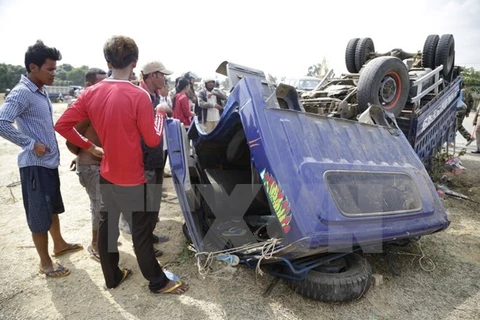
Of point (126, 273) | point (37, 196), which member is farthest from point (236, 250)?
point (37, 196)

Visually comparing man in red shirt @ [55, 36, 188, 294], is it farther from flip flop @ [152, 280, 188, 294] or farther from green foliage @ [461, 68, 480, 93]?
green foliage @ [461, 68, 480, 93]

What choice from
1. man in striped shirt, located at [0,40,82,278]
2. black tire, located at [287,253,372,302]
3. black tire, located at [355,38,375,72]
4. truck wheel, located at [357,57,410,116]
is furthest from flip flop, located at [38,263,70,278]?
black tire, located at [355,38,375,72]

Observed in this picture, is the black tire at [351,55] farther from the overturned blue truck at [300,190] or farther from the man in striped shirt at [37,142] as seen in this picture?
the man in striped shirt at [37,142]

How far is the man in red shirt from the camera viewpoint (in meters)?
1.99

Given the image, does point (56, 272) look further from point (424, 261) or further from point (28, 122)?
point (424, 261)

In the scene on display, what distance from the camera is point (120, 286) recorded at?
95.0 inches

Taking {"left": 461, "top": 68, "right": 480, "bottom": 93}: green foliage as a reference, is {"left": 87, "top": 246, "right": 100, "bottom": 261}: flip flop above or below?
above

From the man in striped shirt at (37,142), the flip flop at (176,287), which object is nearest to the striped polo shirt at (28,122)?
the man in striped shirt at (37,142)

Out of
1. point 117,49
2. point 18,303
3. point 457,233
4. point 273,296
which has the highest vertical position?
point 117,49

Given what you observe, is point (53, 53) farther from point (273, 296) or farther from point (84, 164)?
point (273, 296)

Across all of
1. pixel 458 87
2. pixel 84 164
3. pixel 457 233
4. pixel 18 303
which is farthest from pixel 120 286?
pixel 458 87

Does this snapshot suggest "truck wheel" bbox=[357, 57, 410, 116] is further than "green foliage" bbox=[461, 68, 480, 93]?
No

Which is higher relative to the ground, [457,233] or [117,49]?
[117,49]

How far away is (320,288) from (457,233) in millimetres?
2220
